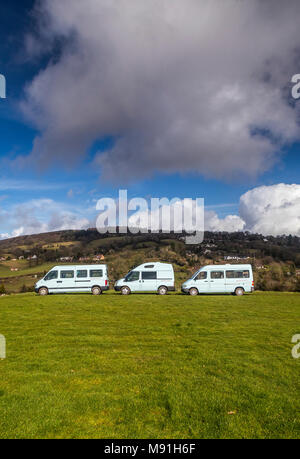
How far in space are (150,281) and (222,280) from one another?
6.03 m

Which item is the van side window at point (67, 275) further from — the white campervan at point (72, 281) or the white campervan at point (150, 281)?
the white campervan at point (150, 281)

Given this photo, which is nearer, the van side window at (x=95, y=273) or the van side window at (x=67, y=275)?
the van side window at (x=67, y=275)

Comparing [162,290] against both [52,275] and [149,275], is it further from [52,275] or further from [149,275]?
A: [52,275]

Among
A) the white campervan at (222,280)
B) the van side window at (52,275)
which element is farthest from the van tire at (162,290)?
the van side window at (52,275)

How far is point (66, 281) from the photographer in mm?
25672

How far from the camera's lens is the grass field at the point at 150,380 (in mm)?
4801

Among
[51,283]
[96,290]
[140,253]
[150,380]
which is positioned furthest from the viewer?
[140,253]

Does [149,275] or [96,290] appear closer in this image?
[149,275]

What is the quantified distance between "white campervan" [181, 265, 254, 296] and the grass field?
12.5 m

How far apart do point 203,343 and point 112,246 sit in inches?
4452

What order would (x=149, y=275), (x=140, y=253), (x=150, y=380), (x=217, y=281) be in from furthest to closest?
1. (x=140, y=253)
2. (x=149, y=275)
3. (x=217, y=281)
4. (x=150, y=380)

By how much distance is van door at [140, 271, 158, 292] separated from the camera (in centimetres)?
2566

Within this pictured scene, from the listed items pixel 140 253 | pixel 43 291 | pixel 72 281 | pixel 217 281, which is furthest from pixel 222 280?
pixel 140 253

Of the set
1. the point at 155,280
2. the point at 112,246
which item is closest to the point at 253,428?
the point at 155,280
